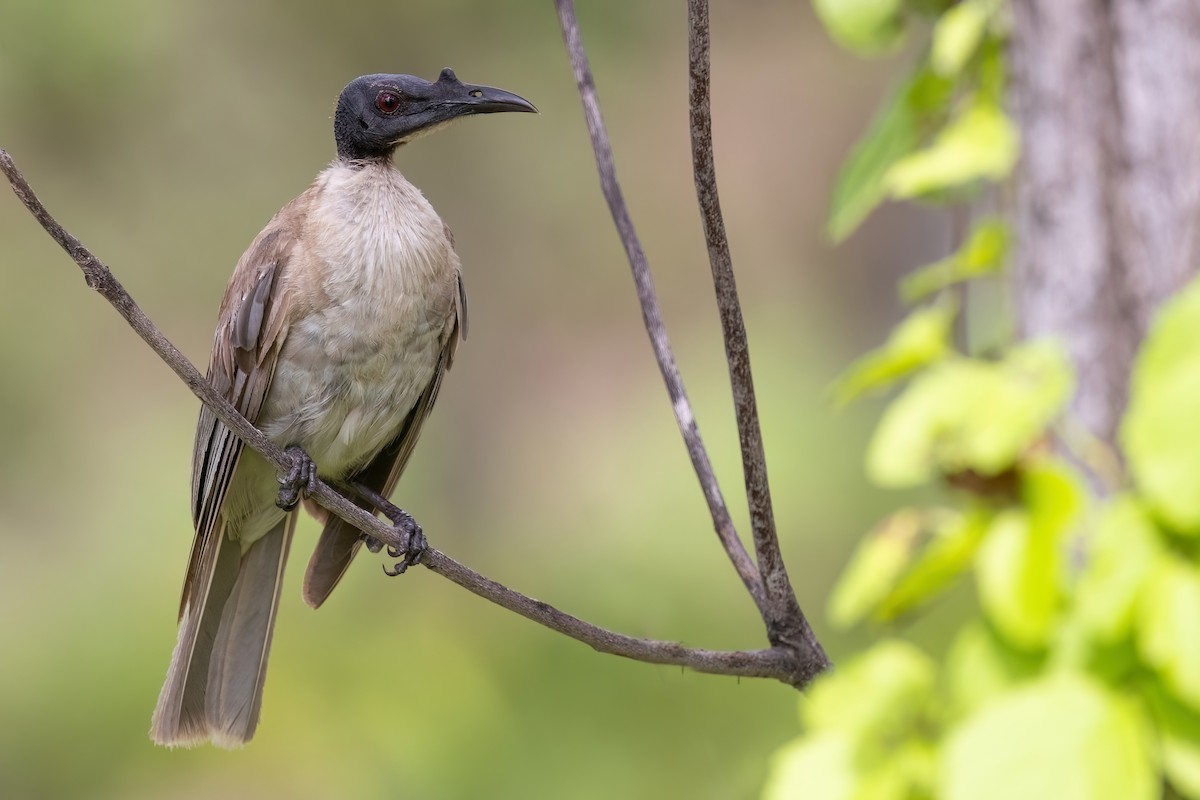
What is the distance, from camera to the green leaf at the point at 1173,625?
1224mm

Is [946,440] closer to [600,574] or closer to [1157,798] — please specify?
[1157,798]

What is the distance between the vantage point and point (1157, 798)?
4.46 feet

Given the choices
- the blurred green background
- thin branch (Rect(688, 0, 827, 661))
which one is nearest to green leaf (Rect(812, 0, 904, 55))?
thin branch (Rect(688, 0, 827, 661))

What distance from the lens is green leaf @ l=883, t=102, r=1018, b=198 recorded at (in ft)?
6.09

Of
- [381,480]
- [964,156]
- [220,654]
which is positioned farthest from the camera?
[381,480]

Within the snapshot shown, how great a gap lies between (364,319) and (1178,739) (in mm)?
1817

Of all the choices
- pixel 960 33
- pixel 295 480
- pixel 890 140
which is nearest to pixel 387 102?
pixel 295 480

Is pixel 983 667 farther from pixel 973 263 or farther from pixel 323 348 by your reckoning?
pixel 323 348

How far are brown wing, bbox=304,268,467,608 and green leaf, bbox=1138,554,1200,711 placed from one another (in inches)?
71.1

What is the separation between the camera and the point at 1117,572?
132 cm

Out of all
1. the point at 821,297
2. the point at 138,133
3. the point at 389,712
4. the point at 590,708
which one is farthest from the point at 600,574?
the point at 138,133

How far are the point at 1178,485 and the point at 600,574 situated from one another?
4.25 meters

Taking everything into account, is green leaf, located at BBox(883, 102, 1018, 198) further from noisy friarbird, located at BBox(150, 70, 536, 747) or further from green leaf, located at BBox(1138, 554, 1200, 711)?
noisy friarbird, located at BBox(150, 70, 536, 747)

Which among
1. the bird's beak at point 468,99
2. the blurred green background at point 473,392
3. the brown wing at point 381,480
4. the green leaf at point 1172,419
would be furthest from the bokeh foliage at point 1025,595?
the blurred green background at point 473,392
